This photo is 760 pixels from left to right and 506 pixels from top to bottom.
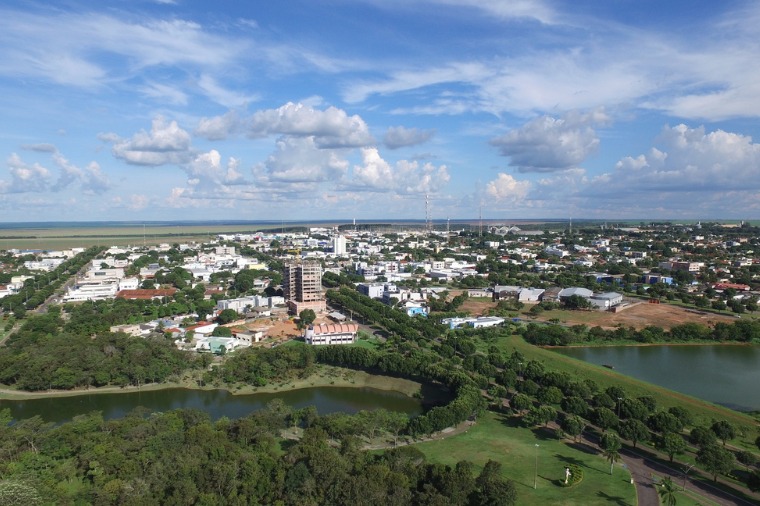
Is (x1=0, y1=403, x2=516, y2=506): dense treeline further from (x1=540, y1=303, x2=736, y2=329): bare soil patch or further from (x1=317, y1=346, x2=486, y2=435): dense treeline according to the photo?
(x1=540, y1=303, x2=736, y2=329): bare soil patch

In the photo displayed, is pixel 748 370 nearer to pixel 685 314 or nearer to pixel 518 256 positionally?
pixel 685 314

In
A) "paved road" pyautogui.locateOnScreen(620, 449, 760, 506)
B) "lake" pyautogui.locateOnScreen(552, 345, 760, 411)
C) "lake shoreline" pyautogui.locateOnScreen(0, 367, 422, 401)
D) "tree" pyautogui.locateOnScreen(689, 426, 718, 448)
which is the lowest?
"lake" pyautogui.locateOnScreen(552, 345, 760, 411)

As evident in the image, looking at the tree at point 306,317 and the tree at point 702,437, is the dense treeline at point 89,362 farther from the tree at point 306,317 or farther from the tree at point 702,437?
the tree at point 702,437

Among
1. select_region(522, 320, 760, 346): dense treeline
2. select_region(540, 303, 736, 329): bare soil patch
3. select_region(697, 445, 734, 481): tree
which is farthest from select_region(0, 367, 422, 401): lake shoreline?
select_region(540, 303, 736, 329): bare soil patch

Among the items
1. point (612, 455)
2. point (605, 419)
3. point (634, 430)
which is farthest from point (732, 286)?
point (612, 455)

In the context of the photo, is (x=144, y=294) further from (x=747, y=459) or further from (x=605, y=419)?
(x=747, y=459)

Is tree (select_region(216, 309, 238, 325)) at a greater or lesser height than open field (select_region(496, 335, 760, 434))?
greater

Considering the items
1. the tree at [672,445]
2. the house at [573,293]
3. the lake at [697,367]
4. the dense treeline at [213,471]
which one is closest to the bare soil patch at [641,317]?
the house at [573,293]
